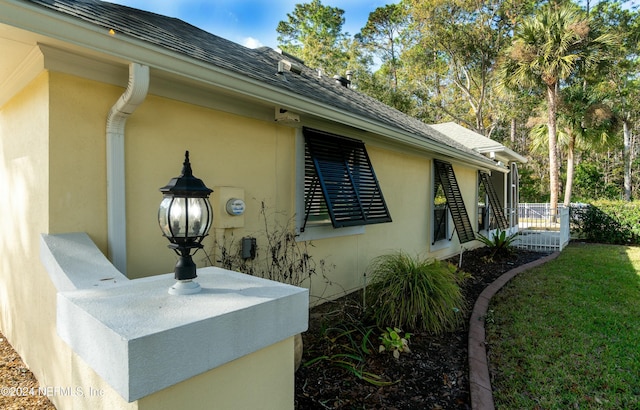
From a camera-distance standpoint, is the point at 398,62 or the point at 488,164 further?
the point at 398,62

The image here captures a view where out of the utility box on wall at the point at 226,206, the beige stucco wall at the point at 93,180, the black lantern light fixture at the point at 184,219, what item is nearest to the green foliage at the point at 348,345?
the beige stucco wall at the point at 93,180

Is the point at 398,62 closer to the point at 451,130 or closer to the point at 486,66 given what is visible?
the point at 486,66

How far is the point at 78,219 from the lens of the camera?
297 centimetres

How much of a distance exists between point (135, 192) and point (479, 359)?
4027mm

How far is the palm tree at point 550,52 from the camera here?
50.6 ft

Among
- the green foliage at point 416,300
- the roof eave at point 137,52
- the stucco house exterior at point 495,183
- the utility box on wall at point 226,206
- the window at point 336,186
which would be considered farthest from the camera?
the stucco house exterior at point 495,183

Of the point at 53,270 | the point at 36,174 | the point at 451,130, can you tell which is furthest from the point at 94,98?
the point at 451,130

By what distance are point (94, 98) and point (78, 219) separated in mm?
1077

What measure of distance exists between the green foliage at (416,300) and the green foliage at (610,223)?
1325 centimetres

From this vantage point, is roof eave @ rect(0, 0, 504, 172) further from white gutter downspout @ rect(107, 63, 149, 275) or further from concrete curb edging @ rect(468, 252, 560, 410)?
concrete curb edging @ rect(468, 252, 560, 410)

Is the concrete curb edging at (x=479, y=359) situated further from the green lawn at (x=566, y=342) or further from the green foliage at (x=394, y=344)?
the green foliage at (x=394, y=344)

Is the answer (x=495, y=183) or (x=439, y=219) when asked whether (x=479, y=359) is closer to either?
(x=439, y=219)

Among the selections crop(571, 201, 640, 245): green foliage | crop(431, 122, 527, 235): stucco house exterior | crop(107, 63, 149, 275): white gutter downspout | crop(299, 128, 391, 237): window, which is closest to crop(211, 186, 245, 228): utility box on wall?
crop(107, 63, 149, 275): white gutter downspout

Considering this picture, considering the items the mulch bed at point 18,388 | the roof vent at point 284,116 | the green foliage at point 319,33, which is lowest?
the mulch bed at point 18,388
